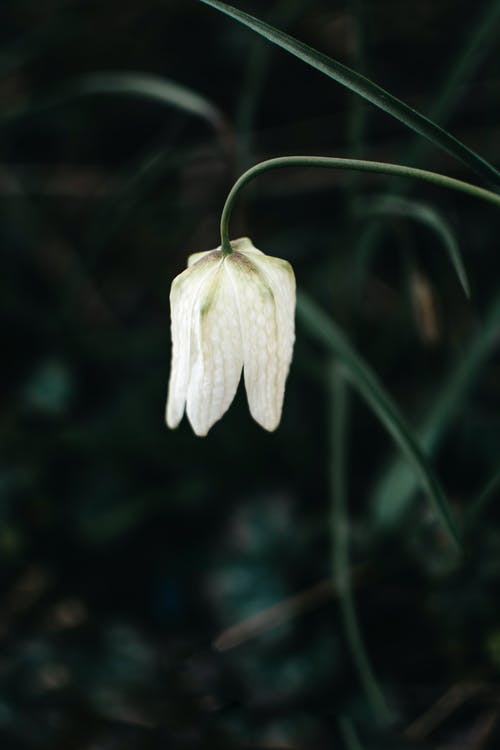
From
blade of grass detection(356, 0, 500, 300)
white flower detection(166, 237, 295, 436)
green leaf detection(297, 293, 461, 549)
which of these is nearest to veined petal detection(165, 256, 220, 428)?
white flower detection(166, 237, 295, 436)

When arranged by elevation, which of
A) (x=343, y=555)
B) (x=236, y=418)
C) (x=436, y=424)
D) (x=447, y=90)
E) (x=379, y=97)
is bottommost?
(x=343, y=555)

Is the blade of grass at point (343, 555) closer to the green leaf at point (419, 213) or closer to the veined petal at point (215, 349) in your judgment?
the green leaf at point (419, 213)

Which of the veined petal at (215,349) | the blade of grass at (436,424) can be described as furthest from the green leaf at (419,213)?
the veined petal at (215,349)

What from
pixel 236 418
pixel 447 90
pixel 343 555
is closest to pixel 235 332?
pixel 343 555

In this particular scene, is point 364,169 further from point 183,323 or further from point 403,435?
point 403,435

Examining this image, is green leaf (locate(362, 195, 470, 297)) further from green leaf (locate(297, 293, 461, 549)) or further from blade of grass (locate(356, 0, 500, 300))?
green leaf (locate(297, 293, 461, 549))

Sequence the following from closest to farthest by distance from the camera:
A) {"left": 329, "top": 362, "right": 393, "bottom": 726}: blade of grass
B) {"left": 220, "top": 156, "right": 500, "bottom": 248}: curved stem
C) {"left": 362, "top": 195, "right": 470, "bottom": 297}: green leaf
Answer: {"left": 220, "top": 156, "right": 500, "bottom": 248}: curved stem → {"left": 362, "top": 195, "right": 470, "bottom": 297}: green leaf → {"left": 329, "top": 362, "right": 393, "bottom": 726}: blade of grass

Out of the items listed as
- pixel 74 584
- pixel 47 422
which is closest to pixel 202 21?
pixel 47 422
